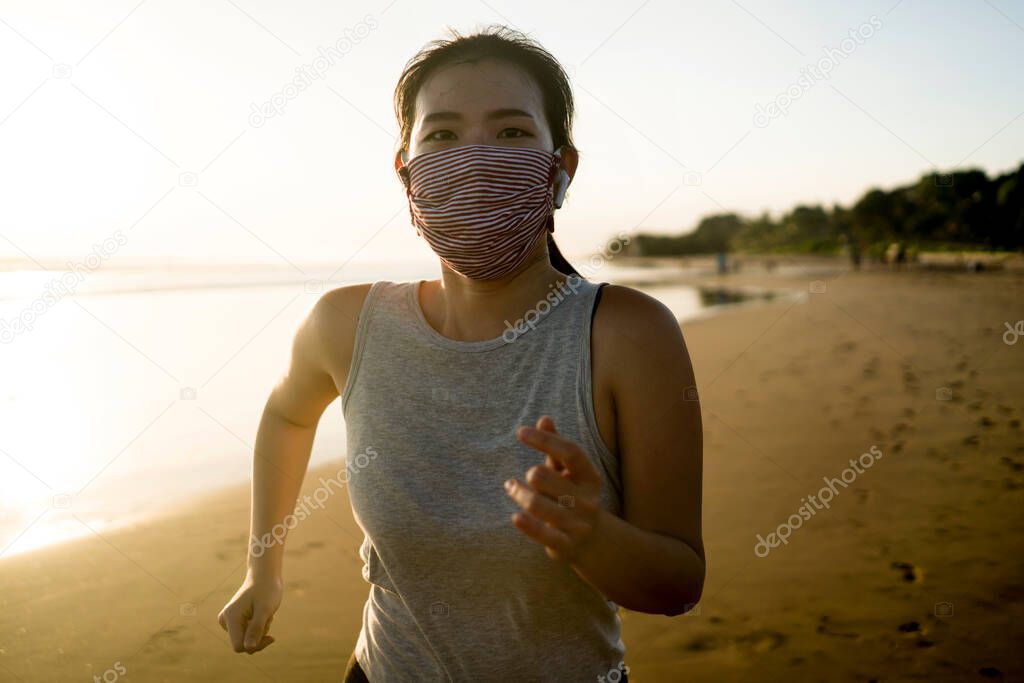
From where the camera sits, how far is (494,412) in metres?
1.64

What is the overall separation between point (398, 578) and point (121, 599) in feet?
10.8

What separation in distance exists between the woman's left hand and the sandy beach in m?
2.77

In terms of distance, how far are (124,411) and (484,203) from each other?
719 centimetres

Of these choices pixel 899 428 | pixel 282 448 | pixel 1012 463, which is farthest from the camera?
pixel 899 428

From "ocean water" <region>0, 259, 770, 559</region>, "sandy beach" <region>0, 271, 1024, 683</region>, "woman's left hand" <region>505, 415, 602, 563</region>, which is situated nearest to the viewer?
"woman's left hand" <region>505, 415, 602, 563</region>

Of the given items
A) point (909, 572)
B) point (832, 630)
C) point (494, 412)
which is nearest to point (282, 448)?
point (494, 412)

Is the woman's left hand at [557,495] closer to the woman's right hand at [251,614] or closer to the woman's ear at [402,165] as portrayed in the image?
the woman's ear at [402,165]

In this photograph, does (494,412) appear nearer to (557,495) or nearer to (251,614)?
(557,495)

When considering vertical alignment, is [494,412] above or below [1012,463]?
above

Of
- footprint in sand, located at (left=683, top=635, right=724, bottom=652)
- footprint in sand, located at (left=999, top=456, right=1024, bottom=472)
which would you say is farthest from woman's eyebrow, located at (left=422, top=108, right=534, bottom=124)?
footprint in sand, located at (left=999, top=456, right=1024, bottom=472)

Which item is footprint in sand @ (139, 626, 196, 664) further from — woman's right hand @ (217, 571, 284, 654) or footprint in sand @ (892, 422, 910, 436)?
footprint in sand @ (892, 422, 910, 436)

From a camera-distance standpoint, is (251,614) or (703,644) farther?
(703,644)

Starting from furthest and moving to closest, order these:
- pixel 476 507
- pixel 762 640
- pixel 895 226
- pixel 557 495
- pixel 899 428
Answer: pixel 895 226, pixel 899 428, pixel 762 640, pixel 476 507, pixel 557 495

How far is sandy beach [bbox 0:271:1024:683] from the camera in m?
3.50
